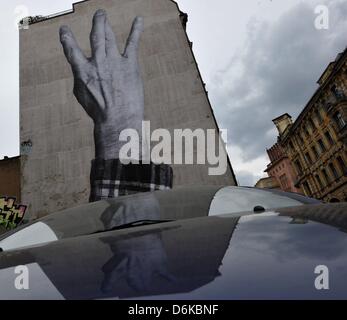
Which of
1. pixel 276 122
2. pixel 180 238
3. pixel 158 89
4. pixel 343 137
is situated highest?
pixel 276 122

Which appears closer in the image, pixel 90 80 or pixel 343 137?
pixel 90 80

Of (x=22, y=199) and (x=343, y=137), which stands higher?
(x=343, y=137)

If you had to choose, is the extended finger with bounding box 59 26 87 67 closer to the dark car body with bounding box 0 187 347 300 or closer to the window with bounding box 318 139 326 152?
the dark car body with bounding box 0 187 347 300

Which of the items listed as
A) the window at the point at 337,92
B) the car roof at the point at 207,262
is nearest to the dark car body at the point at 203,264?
the car roof at the point at 207,262

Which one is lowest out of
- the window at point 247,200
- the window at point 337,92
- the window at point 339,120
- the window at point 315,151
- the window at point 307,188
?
the window at point 247,200

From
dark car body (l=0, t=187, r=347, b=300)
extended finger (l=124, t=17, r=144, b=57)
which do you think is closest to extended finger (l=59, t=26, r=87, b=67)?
extended finger (l=124, t=17, r=144, b=57)

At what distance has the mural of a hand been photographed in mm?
12891

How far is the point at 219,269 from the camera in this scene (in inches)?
26.1

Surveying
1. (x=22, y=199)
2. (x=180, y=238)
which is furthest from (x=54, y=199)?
(x=180, y=238)

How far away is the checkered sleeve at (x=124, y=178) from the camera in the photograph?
11766mm

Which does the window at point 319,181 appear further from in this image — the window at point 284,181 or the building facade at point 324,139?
the window at point 284,181

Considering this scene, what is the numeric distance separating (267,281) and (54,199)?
13058mm

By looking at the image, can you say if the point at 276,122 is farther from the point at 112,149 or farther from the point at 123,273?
the point at 123,273

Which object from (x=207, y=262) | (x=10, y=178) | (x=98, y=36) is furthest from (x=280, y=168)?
(x=207, y=262)
